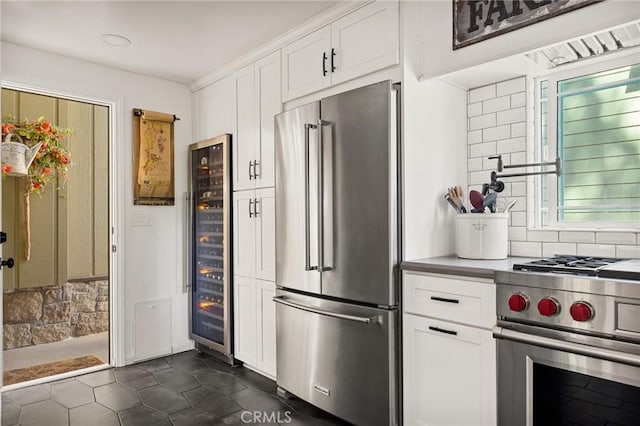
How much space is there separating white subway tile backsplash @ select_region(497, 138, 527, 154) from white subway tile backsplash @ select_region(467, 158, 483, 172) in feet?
0.44

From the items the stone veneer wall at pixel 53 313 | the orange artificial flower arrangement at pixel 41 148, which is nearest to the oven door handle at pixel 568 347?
the orange artificial flower arrangement at pixel 41 148

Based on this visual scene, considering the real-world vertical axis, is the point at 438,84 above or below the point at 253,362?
above

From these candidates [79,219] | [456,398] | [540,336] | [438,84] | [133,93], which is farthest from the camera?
[79,219]

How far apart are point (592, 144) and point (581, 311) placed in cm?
113

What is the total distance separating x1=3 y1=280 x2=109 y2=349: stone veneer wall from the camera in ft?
13.0

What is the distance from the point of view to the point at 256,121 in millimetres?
3178

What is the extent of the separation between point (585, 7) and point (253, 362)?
2934mm

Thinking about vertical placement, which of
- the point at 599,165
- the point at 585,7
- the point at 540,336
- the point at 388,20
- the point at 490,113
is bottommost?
the point at 540,336

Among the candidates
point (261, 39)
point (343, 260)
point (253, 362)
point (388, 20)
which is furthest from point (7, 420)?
point (388, 20)

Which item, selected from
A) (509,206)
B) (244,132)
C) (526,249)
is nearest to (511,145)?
(509,206)

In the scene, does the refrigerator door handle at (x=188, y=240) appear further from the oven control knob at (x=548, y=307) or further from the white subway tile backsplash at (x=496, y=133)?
the oven control knob at (x=548, y=307)

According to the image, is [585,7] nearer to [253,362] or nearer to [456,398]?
[456,398]

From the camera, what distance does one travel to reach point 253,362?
3.19m

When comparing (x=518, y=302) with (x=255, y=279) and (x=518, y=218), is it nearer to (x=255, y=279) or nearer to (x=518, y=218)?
(x=518, y=218)
